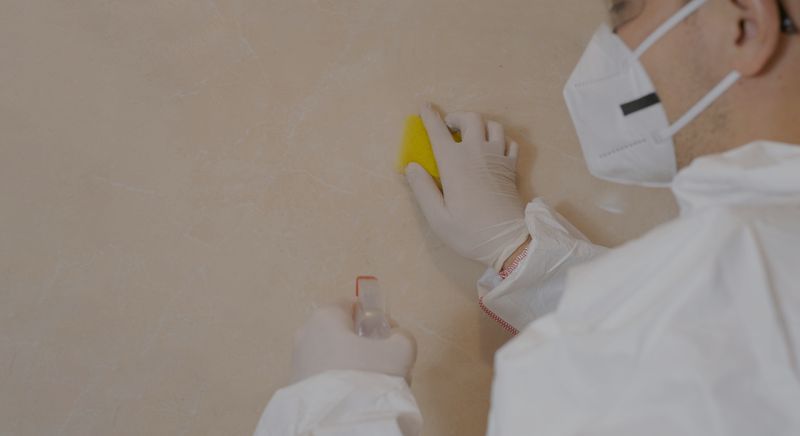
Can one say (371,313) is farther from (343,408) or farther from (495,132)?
(495,132)

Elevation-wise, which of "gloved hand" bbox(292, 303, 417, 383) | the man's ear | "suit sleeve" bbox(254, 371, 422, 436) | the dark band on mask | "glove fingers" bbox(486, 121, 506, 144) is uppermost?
the man's ear

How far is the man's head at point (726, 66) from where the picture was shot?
2.71 ft

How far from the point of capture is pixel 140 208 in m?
1.10

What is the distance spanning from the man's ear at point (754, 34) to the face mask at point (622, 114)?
0.07 m

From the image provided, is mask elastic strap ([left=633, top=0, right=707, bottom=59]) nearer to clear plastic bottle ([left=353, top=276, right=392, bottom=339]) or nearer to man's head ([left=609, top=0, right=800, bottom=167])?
man's head ([left=609, top=0, right=800, bottom=167])

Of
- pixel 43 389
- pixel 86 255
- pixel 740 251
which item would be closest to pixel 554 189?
pixel 740 251

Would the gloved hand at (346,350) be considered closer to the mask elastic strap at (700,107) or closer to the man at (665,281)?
the man at (665,281)

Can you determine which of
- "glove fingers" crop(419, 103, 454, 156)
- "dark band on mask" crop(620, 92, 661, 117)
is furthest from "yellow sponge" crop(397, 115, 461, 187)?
"dark band on mask" crop(620, 92, 661, 117)

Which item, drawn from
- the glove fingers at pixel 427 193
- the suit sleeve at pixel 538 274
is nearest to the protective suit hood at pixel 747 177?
the suit sleeve at pixel 538 274

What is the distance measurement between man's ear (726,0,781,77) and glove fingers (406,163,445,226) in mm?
512

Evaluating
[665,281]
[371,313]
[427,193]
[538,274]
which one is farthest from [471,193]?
[665,281]

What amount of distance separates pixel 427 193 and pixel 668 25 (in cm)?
47

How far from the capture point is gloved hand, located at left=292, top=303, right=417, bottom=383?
3.25ft

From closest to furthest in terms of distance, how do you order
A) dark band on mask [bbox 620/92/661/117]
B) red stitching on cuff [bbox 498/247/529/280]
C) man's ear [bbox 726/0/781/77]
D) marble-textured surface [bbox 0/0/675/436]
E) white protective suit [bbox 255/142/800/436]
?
white protective suit [bbox 255/142/800/436] < man's ear [bbox 726/0/781/77] < dark band on mask [bbox 620/92/661/117] < marble-textured surface [bbox 0/0/675/436] < red stitching on cuff [bbox 498/247/529/280]
